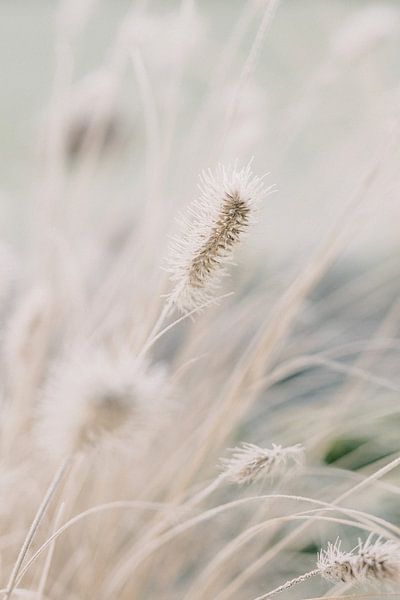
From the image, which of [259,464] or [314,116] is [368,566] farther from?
[314,116]

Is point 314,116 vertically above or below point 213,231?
above

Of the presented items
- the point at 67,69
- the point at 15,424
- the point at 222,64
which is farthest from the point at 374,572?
the point at 67,69

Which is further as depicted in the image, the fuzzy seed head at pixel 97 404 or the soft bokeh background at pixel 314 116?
the soft bokeh background at pixel 314 116

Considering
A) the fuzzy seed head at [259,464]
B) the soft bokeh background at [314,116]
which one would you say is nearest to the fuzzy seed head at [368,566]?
the fuzzy seed head at [259,464]

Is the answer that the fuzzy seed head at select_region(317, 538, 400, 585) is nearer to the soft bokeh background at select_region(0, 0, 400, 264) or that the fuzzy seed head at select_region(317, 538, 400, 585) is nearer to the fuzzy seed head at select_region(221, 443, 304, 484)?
the fuzzy seed head at select_region(221, 443, 304, 484)

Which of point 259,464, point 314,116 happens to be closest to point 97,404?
point 259,464

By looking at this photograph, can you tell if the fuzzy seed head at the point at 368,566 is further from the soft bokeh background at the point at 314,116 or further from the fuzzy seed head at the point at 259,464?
the soft bokeh background at the point at 314,116
